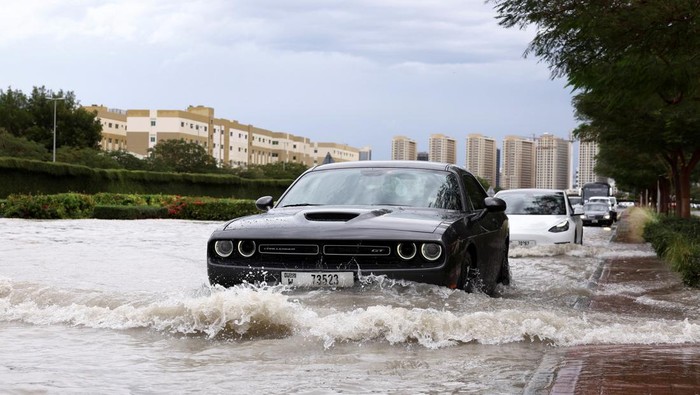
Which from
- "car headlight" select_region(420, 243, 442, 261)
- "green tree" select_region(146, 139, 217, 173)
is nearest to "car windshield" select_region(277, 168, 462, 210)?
"car headlight" select_region(420, 243, 442, 261)

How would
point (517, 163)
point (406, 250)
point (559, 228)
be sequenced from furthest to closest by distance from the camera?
point (517, 163) → point (559, 228) → point (406, 250)

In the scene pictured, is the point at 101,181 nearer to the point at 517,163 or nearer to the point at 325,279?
the point at 325,279

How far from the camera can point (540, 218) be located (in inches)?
775

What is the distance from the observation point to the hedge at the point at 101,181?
43.7 meters

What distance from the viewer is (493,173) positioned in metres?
121

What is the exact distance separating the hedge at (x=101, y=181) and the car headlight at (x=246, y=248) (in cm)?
3681

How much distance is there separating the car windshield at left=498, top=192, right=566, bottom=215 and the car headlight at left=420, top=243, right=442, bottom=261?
12724 millimetres

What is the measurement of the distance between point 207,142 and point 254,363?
523ft

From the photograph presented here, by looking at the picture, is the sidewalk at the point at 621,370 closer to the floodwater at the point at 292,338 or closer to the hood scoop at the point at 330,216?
the floodwater at the point at 292,338

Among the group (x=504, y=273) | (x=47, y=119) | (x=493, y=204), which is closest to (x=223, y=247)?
(x=493, y=204)

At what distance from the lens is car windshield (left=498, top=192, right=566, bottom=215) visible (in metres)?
20.1

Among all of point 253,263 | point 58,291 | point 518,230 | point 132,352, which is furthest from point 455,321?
point 518,230

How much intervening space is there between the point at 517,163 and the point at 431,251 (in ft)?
432

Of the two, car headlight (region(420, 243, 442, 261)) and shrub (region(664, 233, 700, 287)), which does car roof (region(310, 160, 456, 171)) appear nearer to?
car headlight (region(420, 243, 442, 261))
